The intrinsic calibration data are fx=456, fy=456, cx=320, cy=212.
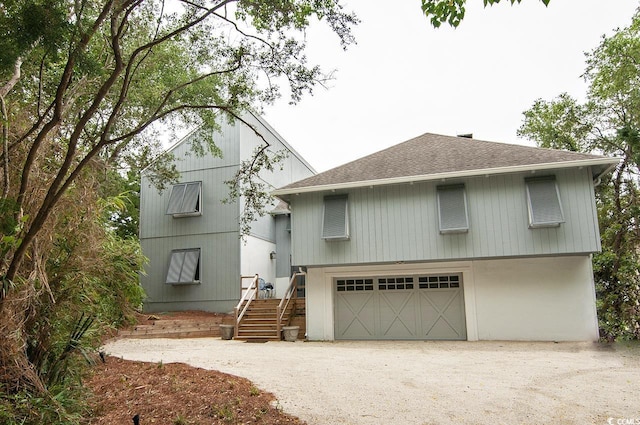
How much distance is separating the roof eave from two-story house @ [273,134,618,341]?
0.03m

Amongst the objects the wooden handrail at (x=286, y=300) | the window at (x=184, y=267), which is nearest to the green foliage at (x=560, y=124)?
the wooden handrail at (x=286, y=300)

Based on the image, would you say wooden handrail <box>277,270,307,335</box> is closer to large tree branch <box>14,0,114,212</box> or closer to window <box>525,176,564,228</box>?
window <box>525,176,564,228</box>

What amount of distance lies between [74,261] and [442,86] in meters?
11.5

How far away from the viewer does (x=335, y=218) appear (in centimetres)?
1343

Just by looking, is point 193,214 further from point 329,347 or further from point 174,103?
point 329,347

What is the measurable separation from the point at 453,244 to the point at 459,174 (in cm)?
191

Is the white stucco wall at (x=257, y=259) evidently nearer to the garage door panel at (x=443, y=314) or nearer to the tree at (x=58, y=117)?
the garage door panel at (x=443, y=314)

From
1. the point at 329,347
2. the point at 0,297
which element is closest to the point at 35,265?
the point at 0,297

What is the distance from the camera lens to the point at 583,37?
1370cm

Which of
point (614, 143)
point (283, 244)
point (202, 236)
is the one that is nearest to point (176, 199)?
point (202, 236)

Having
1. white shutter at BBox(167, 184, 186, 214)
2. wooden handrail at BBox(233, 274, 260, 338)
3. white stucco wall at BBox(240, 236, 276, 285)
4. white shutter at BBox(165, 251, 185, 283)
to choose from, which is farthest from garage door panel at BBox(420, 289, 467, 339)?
white shutter at BBox(167, 184, 186, 214)

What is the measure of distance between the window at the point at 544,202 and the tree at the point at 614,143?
188 centimetres

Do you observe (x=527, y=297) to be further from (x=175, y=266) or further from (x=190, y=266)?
(x=175, y=266)

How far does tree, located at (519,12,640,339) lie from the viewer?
1143 centimetres
